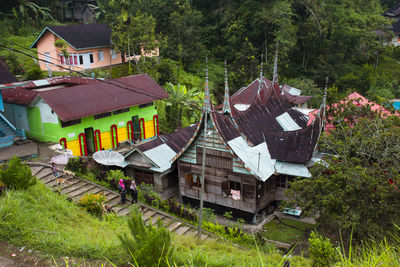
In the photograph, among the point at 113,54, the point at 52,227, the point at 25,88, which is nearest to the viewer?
the point at 52,227

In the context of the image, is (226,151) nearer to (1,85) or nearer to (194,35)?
(1,85)

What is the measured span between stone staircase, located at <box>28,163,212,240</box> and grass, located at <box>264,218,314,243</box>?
4.11 meters

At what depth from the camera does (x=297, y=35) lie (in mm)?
49844

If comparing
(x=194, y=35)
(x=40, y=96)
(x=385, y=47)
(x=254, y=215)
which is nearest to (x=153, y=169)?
(x=254, y=215)

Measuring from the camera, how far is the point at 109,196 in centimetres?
1766

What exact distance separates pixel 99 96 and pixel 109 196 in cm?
894

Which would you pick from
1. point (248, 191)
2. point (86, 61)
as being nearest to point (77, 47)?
point (86, 61)

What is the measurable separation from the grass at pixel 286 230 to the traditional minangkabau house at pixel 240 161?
997 mm

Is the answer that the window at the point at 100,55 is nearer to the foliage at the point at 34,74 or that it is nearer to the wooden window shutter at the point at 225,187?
the foliage at the point at 34,74

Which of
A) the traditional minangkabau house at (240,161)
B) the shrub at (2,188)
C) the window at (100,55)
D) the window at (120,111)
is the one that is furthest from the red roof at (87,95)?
the window at (100,55)

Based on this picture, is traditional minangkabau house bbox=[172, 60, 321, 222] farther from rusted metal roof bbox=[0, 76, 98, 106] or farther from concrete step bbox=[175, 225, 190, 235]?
rusted metal roof bbox=[0, 76, 98, 106]

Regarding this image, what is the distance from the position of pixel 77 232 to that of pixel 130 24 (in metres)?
29.8

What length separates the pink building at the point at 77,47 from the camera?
1460 inches

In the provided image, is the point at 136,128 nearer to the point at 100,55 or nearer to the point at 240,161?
the point at 240,161
